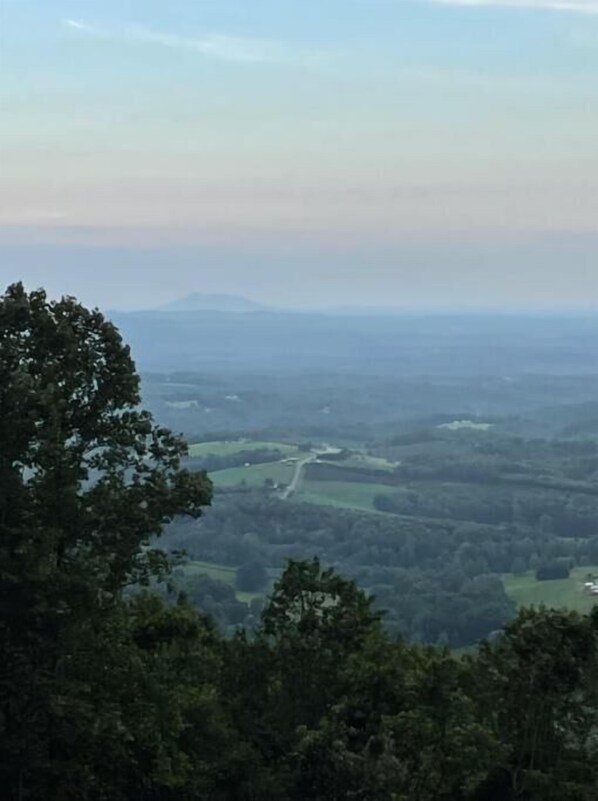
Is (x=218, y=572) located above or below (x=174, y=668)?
below

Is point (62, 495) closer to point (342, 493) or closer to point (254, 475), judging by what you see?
point (342, 493)

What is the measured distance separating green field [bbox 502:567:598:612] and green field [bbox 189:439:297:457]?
22297 millimetres

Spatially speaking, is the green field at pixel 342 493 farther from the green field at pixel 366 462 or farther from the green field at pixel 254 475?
the green field at pixel 366 462

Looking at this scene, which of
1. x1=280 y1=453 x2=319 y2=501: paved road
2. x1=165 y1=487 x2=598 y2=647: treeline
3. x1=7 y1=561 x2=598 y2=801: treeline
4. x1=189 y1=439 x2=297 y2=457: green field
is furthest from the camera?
x1=189 y1=439 x2=297 y2=457: green field

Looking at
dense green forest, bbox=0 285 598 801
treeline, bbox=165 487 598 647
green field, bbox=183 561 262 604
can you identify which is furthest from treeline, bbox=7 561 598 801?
green field, bbox=183 561 262 604

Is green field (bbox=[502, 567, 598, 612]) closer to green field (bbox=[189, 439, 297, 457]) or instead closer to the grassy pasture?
the grassy pasture

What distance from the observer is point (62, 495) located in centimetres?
924

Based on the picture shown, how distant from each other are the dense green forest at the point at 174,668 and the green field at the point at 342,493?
3254cm

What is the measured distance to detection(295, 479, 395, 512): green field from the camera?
45.1 m

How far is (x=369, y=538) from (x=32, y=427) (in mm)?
29629

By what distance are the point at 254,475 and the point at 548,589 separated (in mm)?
21495

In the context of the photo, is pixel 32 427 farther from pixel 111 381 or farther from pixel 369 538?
pixel 369 538

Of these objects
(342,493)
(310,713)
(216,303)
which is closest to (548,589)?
(342,493)

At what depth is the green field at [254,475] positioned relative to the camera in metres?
47.3
